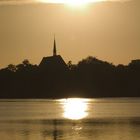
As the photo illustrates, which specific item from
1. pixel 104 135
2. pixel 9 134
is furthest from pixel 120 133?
pixel 9 134

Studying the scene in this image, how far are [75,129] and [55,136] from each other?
736 centimetres

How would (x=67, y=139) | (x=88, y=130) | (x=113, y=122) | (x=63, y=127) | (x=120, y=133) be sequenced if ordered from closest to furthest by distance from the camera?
(x=67, y=139)
(x=120, y=133)
(x=88, y=130)
(x=63, y=127)
(x=113, y=122)

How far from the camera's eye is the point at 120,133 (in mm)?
59156

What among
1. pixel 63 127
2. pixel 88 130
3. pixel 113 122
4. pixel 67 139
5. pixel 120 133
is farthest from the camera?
pixel 113 122

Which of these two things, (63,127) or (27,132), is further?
(63,127)

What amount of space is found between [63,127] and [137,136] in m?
13.7

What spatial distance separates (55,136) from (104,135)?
3728 millimetres

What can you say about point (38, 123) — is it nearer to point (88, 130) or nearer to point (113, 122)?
point (113, 122)

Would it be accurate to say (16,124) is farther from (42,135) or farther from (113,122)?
(42,135)

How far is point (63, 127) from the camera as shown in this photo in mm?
68625

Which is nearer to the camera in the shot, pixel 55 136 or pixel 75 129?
pixel 55 136

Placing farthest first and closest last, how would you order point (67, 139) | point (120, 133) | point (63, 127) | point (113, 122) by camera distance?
point (113, 122) < point (63, 127) < point (120, 133) < point (67, 139)

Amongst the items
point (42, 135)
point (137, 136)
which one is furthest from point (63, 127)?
point (137, 136)

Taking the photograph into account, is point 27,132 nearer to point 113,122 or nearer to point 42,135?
point 42,135
